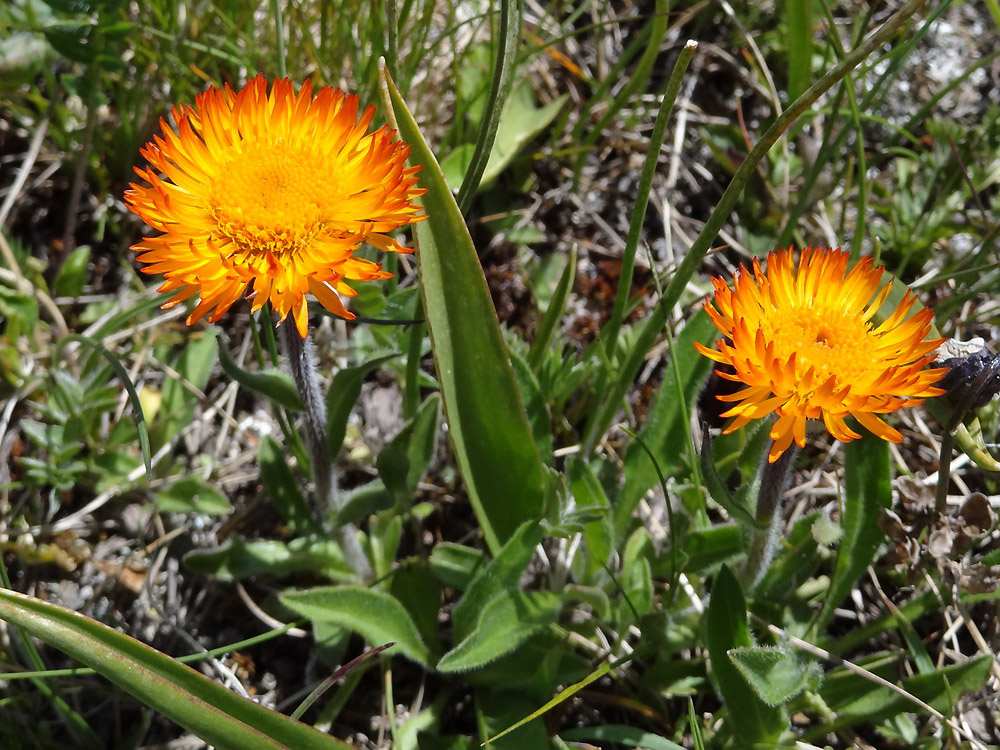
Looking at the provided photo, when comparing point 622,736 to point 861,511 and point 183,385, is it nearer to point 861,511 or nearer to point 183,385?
point 861,511

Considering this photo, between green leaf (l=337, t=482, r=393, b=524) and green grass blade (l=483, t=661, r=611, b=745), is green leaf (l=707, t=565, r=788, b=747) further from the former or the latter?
green leaf (l=337, t=482, r=393, b=524)

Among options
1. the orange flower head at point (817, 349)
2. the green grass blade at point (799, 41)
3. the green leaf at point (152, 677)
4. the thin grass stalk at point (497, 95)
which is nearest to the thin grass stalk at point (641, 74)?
the green grass blade at point (799, 41)

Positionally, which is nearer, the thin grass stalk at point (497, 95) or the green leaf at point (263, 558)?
the thin grass stalk at point (497, 95)

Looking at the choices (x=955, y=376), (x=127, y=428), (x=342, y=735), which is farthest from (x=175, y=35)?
(x=955, y=376)

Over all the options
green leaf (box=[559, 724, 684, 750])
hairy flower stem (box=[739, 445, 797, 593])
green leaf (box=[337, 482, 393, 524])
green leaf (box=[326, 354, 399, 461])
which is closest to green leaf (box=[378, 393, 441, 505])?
green leaf (box=[337, 482, 393, 524])

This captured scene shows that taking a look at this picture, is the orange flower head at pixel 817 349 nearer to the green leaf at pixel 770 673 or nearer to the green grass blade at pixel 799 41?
the green leaf at pixel 770 673

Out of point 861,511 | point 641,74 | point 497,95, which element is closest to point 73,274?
point 497,95
